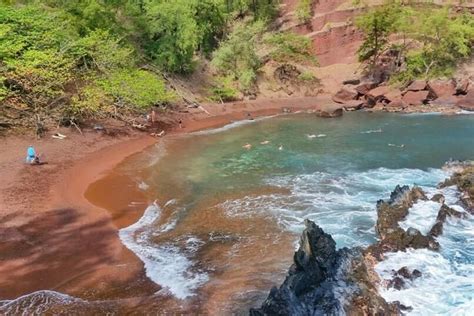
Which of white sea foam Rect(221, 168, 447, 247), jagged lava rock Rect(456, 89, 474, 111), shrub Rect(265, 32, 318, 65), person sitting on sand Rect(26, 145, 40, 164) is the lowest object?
jagged lava rock Rect(456, 89, 474, 111)

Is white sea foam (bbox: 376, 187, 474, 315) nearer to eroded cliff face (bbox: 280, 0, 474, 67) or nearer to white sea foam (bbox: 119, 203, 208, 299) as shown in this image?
white sea foam (bbox: 119, 203, 208, 299)

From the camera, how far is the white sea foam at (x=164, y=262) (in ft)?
52.1

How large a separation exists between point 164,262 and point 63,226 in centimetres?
585

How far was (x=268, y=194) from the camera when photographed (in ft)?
82.8

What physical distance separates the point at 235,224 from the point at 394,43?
51.1m

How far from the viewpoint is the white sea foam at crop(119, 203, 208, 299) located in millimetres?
15891

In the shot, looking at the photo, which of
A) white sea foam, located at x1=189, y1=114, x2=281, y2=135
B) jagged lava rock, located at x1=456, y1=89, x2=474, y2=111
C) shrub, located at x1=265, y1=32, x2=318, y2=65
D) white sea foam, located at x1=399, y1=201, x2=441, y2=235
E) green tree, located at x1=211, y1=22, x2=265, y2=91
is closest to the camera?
white sea foam, located at x1=399, y1=201, x2=441, y2=235

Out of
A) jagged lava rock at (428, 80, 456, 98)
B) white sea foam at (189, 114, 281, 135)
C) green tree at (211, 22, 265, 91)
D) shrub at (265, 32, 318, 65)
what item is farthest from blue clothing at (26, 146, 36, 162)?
jagged lava rock at (428, 80, 456, 98)

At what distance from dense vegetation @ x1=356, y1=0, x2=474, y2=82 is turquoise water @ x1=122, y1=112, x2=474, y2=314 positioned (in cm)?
1560

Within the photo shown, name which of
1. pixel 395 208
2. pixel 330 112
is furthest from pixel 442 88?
pixel 395 208

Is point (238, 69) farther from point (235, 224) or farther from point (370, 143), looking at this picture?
point (235, 224)

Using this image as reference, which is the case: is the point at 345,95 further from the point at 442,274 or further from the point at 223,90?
the point at 442,274

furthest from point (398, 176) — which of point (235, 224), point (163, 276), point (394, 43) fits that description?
point (394, 43)

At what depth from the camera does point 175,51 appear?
5034cm
